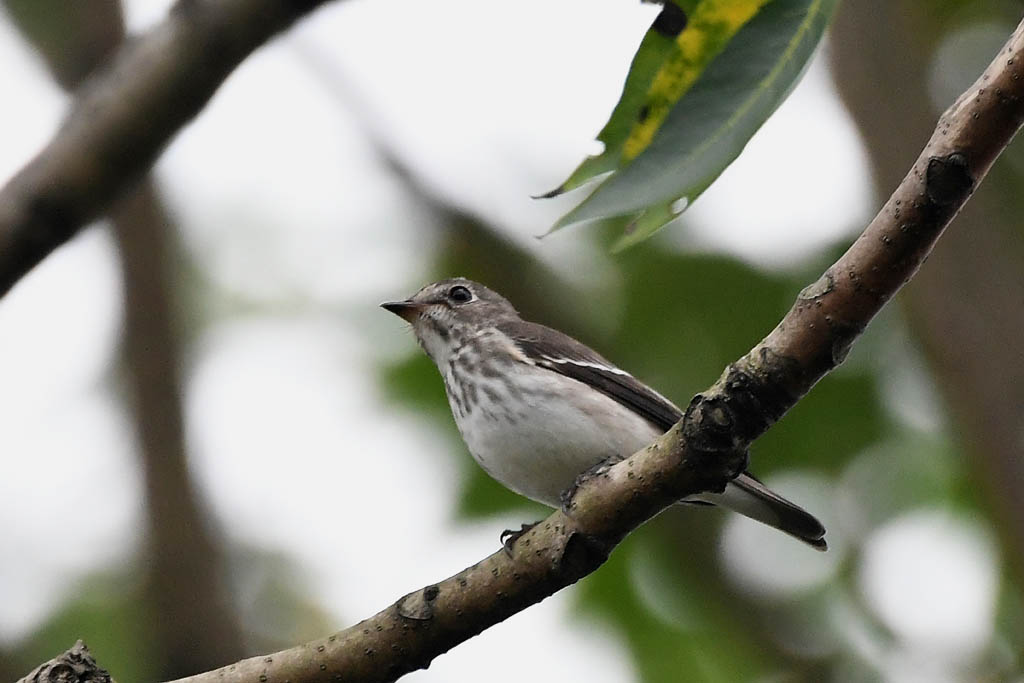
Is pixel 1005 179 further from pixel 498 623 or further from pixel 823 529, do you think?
pixel 498 623

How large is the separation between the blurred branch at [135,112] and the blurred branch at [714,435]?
3.56 feet

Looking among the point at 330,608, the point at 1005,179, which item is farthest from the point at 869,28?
the point at 330,608

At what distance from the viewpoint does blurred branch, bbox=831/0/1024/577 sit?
3.93 metres

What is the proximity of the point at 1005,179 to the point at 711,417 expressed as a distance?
13.6 ft

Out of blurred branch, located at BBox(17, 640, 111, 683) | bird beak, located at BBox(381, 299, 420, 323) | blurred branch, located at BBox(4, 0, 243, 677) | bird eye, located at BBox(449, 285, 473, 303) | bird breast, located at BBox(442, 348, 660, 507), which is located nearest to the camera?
blurred branch, located at BBox(17, 640, 111, 683)

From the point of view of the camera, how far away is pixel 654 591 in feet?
19.3

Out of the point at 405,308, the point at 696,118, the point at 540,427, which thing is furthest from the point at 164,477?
the point at 696,118

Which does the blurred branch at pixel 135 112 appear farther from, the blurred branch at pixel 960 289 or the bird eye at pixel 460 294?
the bird eye at pixel 460 294

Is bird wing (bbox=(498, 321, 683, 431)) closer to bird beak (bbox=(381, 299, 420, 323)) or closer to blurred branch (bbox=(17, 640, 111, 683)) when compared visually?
bird beak (bbox=(381, 299, 420, 323))

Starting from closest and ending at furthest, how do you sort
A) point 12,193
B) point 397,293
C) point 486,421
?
point 12,193, point 486,421, point 397,293

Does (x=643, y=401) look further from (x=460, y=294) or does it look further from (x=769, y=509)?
(x=460, y=294)

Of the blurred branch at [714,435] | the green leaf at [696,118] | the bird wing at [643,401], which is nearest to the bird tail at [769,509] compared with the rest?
the bird wing at [643,401]

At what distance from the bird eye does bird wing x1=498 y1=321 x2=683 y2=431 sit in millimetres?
395

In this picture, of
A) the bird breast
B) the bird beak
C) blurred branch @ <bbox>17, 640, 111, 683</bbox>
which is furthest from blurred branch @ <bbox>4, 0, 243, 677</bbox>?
blurred branch @ <bbox>17, 640, 111, 683</bbox>
